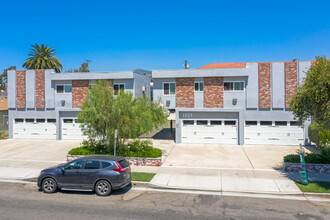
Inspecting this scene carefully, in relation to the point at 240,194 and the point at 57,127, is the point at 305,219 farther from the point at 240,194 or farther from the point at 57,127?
the point at 57,127

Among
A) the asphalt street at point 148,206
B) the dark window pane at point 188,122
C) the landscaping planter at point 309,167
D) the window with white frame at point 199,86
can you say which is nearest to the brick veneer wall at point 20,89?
the dark window pane at point 188,122

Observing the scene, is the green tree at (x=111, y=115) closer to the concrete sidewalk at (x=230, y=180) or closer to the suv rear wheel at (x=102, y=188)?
the concrete sidewalk at (x=230, y=180)

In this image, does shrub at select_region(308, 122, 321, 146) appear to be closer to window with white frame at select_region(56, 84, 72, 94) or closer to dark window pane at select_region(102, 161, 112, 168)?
dark window pane at select_region(102, 161, 112, 168)

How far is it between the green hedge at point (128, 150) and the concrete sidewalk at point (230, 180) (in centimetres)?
150

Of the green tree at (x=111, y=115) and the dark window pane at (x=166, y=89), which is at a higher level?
the dark window pane at (x=166, y=89)

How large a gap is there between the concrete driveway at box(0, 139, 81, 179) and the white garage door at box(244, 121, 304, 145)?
1449cm

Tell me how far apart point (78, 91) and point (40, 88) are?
382 cm

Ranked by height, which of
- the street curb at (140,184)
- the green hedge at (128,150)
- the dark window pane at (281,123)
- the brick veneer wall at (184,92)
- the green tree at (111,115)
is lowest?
the street curb at (140,184)

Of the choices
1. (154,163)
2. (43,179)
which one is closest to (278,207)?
(154,163)

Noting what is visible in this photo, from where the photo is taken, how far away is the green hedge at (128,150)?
15633mm

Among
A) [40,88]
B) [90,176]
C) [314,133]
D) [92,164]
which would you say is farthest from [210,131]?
[40,88]

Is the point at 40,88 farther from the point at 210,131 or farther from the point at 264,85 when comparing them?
the point at 264,85

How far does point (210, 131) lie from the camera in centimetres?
2228

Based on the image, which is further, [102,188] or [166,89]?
[166,89]
